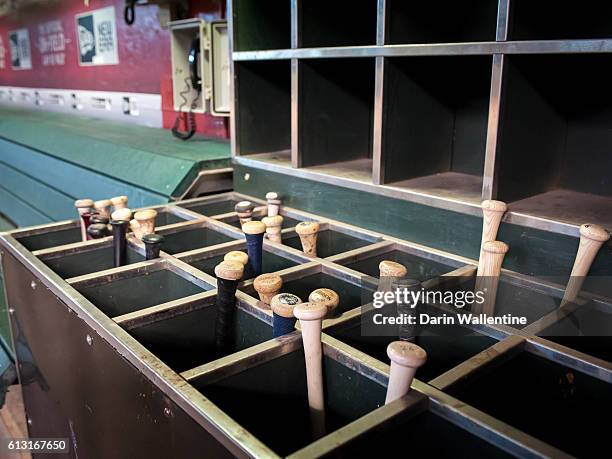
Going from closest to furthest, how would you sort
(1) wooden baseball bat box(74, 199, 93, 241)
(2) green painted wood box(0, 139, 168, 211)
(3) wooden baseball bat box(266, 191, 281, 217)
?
(1) wooden baseball bat box(74, 199, 93, 241) < (3) wooden baseball bat box(266, 191, 281, 217) < (2) green painted wood box(0, 139, 168, 211)

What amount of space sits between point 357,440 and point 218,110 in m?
2.74

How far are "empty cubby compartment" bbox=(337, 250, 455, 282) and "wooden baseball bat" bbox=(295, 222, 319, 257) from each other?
138mm

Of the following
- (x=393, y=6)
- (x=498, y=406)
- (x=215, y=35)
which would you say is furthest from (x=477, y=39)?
(x=215, y=35)

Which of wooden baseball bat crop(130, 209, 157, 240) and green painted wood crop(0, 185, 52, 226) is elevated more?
wooden baseball bat crop(130, 209, 157, 240)

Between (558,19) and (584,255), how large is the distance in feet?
2.05

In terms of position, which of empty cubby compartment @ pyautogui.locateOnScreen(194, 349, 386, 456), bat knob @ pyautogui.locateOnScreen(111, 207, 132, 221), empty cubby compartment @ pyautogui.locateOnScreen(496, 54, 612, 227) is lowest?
empty cubby compartment @ pyautogui.locateOnScreen(194, 349, 386, 456)

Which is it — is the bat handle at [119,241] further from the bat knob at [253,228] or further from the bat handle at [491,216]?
the bat handle at [491,216]

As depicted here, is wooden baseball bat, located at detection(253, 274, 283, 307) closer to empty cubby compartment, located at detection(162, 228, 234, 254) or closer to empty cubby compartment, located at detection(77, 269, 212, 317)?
empty cubby compartment, located at detection(77, 269, 212, 317)

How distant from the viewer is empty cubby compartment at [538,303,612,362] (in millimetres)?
1266

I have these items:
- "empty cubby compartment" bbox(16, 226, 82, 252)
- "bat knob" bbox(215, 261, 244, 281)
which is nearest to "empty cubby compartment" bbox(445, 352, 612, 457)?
"bat knob" bbox(215, 261, 244, 281)

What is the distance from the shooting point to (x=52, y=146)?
12.7 feet

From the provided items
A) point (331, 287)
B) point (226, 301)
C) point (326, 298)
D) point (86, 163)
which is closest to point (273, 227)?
point (331, 287)

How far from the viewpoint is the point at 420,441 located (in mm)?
945

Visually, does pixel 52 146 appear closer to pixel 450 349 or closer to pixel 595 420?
pixel 450 349
